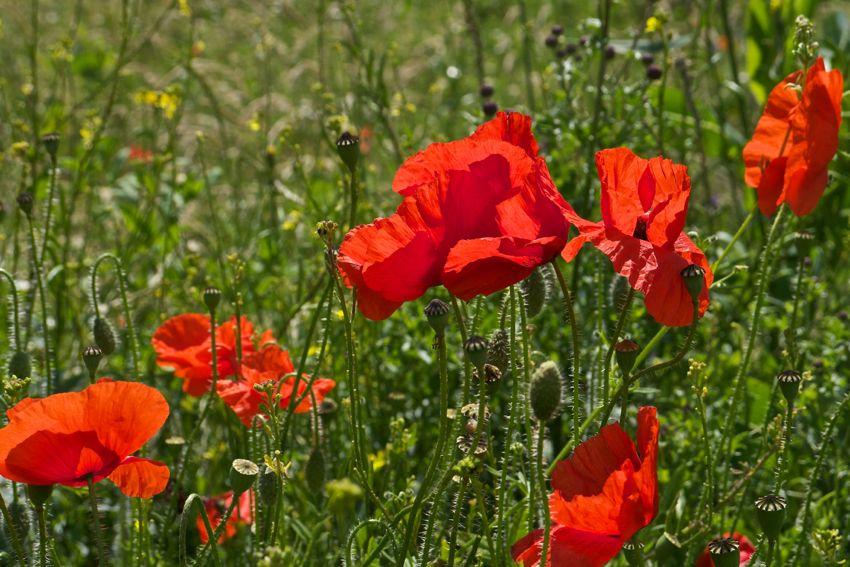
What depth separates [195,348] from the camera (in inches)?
84.8

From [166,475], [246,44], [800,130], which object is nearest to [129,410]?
[166,475]

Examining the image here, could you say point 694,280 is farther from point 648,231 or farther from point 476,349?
point 476,349

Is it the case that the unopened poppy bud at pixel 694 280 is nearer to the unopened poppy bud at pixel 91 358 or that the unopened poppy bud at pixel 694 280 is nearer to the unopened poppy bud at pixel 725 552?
the unopened poppy bud at pixel 725 552

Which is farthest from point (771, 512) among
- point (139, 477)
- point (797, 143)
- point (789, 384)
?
point (139, 477)

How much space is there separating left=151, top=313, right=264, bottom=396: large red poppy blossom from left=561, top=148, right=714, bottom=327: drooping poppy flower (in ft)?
2.79

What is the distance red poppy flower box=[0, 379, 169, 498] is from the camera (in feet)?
4.74

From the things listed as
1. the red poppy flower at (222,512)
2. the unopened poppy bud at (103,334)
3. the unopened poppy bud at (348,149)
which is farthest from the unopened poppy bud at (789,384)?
the unopened poppy bud at (103,334)

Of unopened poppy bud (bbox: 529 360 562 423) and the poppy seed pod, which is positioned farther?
the poppy seed pod

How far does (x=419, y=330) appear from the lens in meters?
2.70

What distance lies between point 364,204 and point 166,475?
141cm

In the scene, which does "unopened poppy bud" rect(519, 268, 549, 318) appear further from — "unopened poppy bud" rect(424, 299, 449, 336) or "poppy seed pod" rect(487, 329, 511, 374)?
"unopened poppy bud" rect(424, 299, 449, 336)

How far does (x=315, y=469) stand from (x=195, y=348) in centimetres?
40

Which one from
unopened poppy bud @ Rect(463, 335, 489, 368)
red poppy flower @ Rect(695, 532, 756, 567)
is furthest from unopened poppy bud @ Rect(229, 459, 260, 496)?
red poppy flower @ Rect(695, 532, 756, 567)

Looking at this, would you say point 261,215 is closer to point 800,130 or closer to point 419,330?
point 419,330
